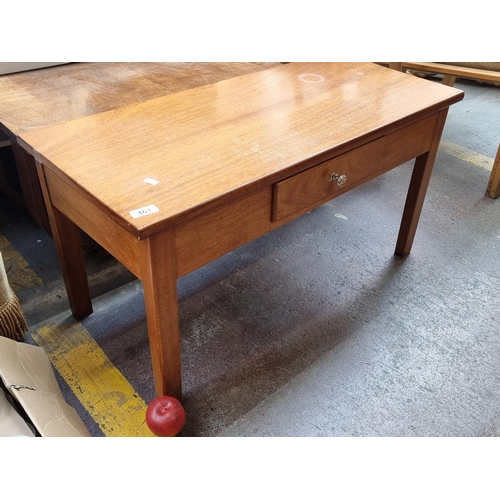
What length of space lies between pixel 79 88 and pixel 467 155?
72.4 inches

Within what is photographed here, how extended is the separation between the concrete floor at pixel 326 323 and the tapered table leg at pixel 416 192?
0.07 meters

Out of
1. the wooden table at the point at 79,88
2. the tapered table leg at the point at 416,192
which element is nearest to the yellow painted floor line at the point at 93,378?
the wooden table at the point at 79,88

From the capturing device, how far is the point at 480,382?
1.50 m

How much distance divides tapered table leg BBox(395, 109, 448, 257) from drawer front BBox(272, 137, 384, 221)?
1.07 feet

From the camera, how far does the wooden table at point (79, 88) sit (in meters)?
1.40

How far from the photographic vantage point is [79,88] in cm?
157

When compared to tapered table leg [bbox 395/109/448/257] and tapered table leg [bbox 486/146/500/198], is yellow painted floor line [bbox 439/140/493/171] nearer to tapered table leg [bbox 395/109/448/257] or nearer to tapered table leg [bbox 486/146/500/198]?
tapered table leg [bbox 486/146/500/198]

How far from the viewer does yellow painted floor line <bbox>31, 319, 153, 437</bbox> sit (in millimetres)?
1358

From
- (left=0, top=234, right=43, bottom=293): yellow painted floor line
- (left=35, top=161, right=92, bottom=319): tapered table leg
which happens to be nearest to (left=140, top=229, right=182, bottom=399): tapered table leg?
(left=35, top=161, right=92, bottom=319): tapered table leg

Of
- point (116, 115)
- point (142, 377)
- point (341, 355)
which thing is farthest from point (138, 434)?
point (116, 115)

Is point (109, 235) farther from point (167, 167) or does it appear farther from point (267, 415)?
point (267, 415)

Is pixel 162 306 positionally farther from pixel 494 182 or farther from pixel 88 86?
pixel 494 182

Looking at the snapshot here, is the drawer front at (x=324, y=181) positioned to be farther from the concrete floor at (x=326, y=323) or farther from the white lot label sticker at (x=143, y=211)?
the concrete floor at (x=326, y=323)

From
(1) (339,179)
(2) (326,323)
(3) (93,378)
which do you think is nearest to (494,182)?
(2) (326,323)
